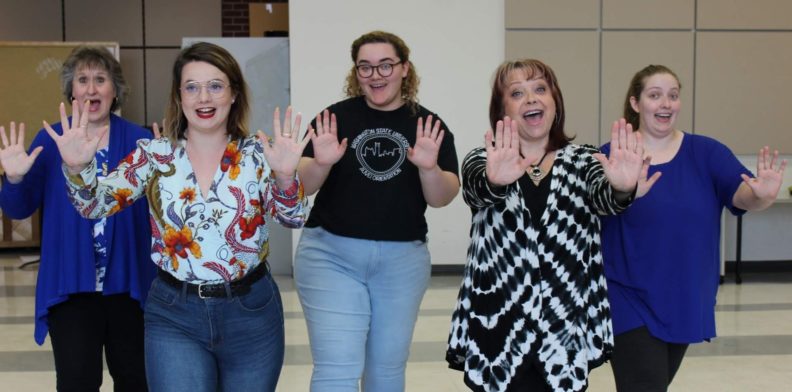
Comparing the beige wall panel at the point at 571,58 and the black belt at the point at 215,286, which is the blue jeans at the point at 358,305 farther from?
the beige wall panel at the point at 571,58

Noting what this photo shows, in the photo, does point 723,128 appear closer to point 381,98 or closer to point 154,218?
point 381,98

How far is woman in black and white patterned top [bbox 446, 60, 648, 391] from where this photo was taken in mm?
2289

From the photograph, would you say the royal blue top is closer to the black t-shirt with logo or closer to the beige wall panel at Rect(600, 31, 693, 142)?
the black t-shirt with logo

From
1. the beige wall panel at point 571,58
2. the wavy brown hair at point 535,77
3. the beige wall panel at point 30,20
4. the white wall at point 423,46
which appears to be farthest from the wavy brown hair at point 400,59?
the beige wall panel at point 30,20

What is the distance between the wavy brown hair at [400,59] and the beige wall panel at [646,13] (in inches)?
182

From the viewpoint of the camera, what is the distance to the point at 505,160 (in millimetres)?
2268

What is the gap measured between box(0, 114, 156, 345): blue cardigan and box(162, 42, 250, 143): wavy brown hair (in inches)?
20.3

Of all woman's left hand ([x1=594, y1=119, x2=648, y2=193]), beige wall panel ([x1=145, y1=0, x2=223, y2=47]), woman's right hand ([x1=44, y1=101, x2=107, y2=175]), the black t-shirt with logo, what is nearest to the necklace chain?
woman's left hand ([x1=594, y1=119, x2=648, y2=193])

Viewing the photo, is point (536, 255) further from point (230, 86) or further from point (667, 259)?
point (230, 86)

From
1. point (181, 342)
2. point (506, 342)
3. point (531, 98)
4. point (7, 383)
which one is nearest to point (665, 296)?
point (506, 342)

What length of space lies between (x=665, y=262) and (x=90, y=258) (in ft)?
6.00

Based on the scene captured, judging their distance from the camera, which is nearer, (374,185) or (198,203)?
(198,203)

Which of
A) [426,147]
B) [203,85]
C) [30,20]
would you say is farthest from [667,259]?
[30,20]

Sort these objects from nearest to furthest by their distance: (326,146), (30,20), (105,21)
→ (326,146)
(30,20)
(105,21)
